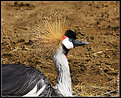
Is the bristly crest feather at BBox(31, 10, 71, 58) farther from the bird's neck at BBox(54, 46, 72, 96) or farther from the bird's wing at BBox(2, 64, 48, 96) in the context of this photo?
the bird's wing at BBox(2, 64, 48, 96)

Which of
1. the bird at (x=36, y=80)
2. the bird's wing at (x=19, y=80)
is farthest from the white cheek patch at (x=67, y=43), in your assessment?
the bird's wing at (x=19, y=80)

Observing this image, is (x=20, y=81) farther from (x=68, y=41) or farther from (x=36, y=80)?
(x=68, y=41)

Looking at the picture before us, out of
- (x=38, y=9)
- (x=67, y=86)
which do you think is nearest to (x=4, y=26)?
(x=38, y=9)

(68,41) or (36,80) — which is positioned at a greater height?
(68,41)

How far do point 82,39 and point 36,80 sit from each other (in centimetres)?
158

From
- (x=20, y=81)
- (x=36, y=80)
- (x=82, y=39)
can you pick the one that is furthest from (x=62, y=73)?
(x=82, y=39)

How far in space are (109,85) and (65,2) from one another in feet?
7.58

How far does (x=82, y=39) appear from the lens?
3195mm

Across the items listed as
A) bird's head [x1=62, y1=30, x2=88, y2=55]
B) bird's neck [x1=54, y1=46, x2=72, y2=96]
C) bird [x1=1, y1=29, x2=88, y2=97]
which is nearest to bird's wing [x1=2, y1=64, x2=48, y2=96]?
bird [x1=1, y1=29, x2=88, y2=97]

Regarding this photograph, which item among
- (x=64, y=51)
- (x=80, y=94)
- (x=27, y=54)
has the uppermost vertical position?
(x=64, y=51)

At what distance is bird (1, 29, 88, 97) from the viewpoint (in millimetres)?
1656

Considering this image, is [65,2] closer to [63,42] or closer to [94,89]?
[94,89]

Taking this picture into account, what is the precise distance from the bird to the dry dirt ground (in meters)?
0.34

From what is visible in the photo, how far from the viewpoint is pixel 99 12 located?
3.93 m
